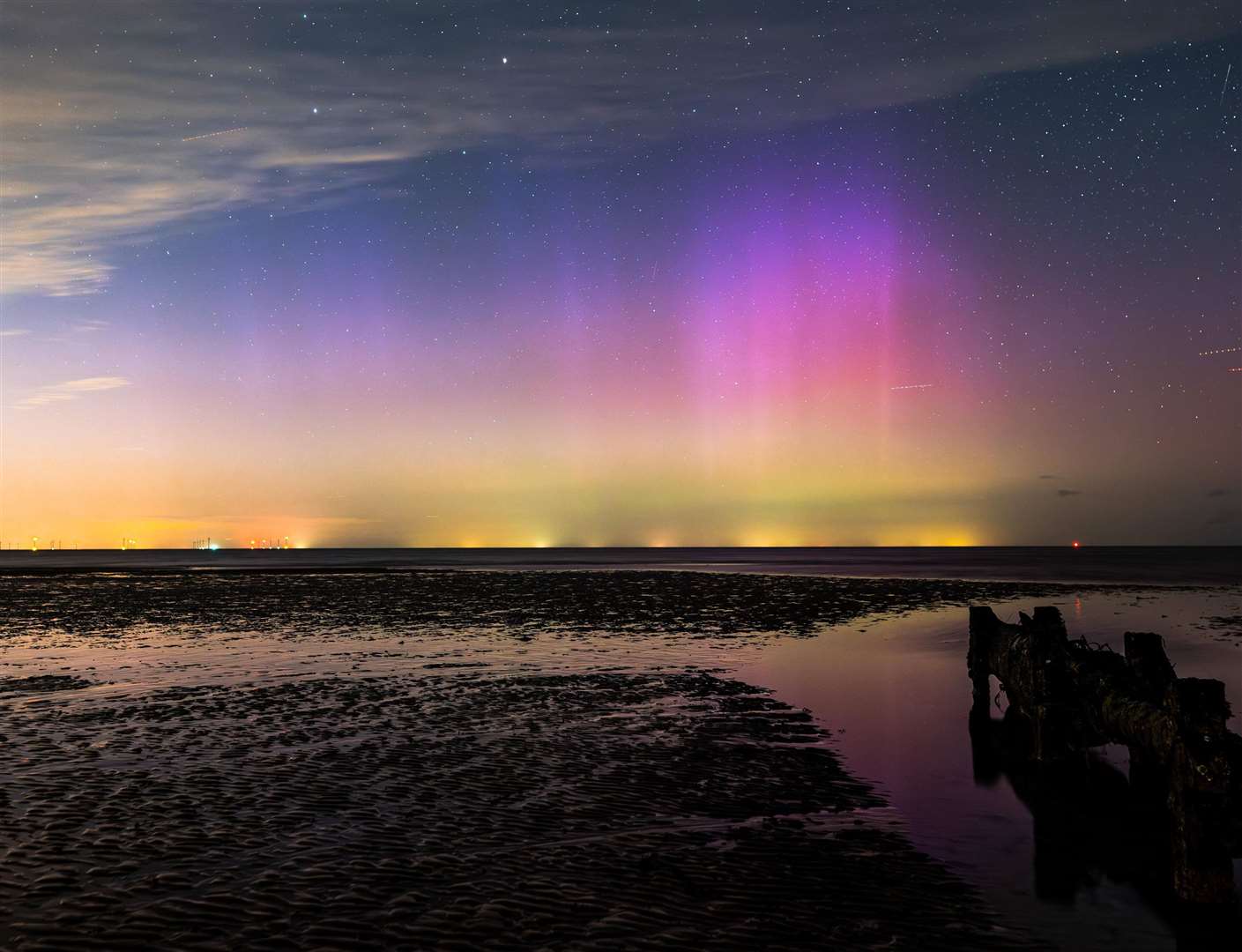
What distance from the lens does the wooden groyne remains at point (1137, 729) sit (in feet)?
26.5

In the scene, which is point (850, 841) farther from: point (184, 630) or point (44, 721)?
point (184, 630)

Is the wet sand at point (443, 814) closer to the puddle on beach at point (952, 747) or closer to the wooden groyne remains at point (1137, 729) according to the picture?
the puddle on beach at point (952, 747)

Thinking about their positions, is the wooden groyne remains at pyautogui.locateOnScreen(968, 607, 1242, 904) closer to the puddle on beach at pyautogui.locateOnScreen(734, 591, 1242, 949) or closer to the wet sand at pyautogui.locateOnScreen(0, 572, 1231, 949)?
the puddle on beach at pyautogui.locateOnScreen(734, 591, 1242, 949)

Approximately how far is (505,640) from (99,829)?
19.1m

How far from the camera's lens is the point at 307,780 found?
11664mm

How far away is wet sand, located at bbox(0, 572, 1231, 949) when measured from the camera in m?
7.25

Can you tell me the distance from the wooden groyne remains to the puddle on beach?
1.89 ft

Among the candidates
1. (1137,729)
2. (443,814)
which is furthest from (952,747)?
(443,814)

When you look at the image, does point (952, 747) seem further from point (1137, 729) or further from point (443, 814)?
point (443, 814)

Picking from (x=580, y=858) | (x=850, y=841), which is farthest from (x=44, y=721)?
(x=850, y=841)

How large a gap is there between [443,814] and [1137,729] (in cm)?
769

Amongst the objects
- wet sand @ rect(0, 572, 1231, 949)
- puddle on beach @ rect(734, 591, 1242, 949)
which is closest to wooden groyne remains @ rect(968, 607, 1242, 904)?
puddle on beach @ rect(734, 591, 1242, 949)

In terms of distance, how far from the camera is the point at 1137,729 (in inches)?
383

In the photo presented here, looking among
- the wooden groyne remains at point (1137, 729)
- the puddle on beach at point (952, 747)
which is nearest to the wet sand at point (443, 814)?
the puddle on beach at point (952, 747)
